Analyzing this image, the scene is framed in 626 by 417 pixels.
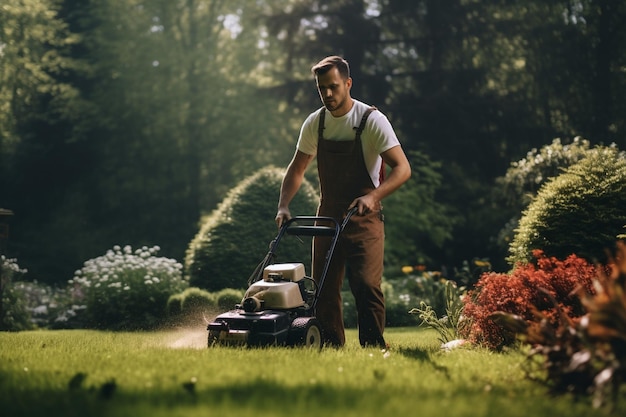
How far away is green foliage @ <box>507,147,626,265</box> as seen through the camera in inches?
299

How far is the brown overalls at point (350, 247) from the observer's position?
668 centimetres

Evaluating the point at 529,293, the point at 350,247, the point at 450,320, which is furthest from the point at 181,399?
the point at 450,320

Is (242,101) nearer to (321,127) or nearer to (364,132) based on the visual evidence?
(321,127)

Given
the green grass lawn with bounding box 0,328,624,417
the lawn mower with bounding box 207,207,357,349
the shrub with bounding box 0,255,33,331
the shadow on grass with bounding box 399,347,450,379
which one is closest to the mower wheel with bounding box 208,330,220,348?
the lawn mower with bounding box 207,207,357,349

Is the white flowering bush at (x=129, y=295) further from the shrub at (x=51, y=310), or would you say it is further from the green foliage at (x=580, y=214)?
the green foliage at (x=580, y=214)

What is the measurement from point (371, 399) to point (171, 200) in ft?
80.1

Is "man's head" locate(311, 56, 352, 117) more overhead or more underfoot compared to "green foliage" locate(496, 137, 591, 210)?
more underfoot

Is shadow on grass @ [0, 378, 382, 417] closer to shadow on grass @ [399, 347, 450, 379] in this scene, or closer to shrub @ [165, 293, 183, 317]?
shadow on grass @ [399, 347, 450, 379]

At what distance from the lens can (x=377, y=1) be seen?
24.2 metres

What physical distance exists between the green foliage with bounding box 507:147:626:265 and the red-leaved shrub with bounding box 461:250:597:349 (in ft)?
1.07

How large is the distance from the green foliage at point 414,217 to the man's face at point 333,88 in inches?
425

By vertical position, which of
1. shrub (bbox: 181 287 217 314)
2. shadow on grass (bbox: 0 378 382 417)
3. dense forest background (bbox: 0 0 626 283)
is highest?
dense forest background (bbox: 0 0 626 283)

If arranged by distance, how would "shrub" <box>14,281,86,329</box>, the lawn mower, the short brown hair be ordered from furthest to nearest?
"shrub" <box>14,281,86,329</box> → the short brown hair → the lawn mower

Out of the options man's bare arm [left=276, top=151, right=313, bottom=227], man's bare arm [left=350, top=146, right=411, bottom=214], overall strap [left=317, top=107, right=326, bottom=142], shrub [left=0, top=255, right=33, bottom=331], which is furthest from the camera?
shrub [left=0, top=255, right=33, bottom=331]
